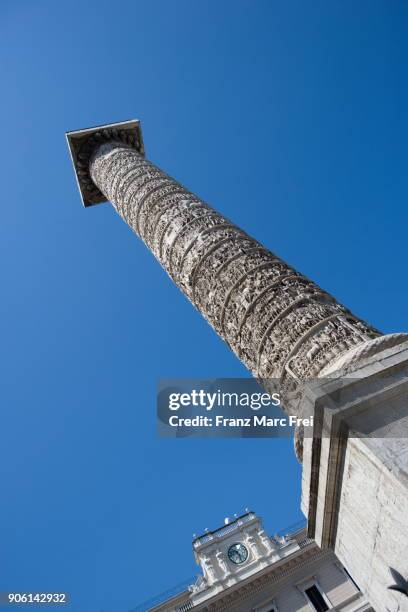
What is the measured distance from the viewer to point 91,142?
9625 mm

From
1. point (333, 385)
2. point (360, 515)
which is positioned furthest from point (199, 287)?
point (360, 515)

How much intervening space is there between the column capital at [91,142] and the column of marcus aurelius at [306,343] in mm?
2839

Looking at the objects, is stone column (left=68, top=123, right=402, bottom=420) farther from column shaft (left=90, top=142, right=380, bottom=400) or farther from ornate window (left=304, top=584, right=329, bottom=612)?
ornate window (left=304, top=584, right=329, bottom=612)

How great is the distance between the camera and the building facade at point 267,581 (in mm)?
10148

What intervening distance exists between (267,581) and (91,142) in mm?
10877

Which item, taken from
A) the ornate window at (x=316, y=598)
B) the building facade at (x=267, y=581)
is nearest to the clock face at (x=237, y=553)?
the building facade at (x=267, y=581)

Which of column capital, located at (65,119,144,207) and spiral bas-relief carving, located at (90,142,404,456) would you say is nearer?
spiral bas-relief carving, located at (90,142,404,456)

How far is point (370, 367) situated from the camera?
9.91ft

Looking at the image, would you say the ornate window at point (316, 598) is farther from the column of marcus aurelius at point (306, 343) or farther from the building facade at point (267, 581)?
the column of marcus aurelius at point (306, 343)

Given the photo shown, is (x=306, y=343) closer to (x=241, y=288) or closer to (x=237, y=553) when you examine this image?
(x=241, y=288)

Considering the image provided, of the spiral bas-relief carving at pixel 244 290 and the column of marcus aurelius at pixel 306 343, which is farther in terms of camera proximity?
the spiral bas-relief carving at pixel 244 290

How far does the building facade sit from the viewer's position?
10148 mm

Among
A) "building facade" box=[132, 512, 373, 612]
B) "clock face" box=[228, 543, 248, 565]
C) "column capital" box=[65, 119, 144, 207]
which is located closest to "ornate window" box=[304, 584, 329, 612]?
"building facade" box=[132, 512, 373, 612]

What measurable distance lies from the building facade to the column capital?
9.53 metres
